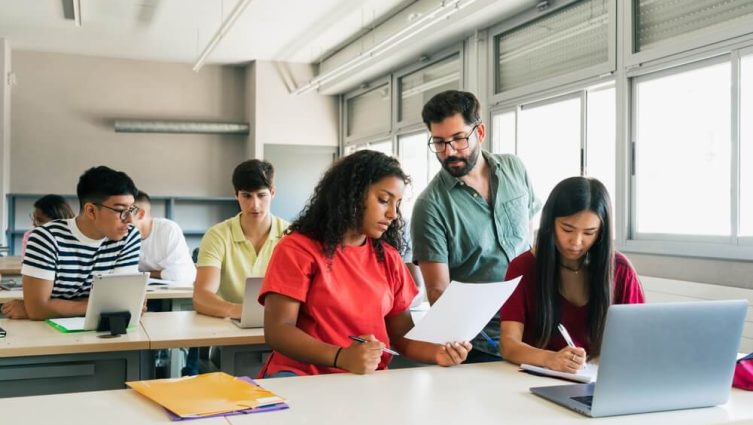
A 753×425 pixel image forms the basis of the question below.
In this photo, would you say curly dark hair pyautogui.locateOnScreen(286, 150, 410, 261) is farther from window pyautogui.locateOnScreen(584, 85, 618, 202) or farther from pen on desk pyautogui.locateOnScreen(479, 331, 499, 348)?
window pyautogui.locateOnScreen(584, 85, 618, 202)

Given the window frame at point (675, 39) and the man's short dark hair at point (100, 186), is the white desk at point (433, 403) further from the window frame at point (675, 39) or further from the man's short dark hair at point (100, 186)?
the window frame at point (675, 39)

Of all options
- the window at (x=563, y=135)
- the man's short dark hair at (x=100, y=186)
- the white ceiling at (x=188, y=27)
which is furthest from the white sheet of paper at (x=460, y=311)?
the white ceiling at (x=188, y=27)

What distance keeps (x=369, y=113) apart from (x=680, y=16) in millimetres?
5124

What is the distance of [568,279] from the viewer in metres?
2.12

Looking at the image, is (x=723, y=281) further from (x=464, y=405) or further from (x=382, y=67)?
(x=382, y=67)

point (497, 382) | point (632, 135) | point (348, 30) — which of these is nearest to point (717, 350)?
point (497, 382)

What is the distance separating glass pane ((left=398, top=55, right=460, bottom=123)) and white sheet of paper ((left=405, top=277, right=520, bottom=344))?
4.92 m

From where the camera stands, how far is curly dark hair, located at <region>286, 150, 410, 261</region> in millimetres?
1990

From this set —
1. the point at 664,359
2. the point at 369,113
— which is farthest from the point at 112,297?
the point at 369,113

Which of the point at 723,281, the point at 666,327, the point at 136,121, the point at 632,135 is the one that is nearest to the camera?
the point at 666,327

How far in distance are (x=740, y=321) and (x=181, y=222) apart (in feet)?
27.4

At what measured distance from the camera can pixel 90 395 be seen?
5.23ft

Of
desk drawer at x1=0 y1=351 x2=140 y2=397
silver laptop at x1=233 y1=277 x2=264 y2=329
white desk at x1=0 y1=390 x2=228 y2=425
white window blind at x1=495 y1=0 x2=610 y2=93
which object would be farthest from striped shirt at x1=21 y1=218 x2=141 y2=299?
white window blind at x1=495 y1=0 x2=610 y2=93

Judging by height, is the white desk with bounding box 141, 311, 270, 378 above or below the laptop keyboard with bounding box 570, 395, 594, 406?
below
